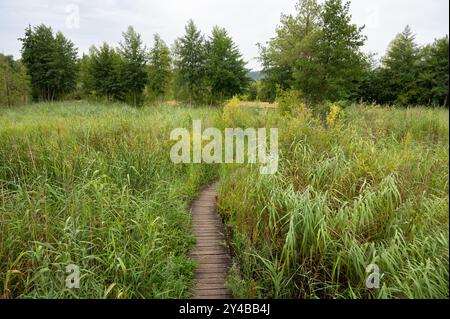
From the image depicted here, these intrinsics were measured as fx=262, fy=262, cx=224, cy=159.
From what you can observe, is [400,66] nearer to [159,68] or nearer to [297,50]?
[297,50]

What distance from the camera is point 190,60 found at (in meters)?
19.0

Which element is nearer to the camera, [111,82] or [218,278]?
[218,278]

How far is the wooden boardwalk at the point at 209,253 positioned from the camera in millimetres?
2594

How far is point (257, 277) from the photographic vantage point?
2664 millimetres

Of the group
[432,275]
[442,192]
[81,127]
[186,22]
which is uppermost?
[186,22]

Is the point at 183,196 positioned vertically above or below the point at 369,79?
below

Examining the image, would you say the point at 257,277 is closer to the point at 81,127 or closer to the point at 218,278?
the point at 218,278

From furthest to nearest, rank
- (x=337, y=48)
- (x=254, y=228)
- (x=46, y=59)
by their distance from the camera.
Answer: (x=46, y=59), (x=337, y=48), (x=254, y=228)

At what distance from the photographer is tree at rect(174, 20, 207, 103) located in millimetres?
18938

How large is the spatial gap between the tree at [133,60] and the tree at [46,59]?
5.08 meters

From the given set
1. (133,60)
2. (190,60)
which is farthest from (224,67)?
(133,60)

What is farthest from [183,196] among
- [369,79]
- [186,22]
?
[369,79]

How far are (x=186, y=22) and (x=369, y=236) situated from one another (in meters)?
20.1

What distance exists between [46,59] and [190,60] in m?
11.3
